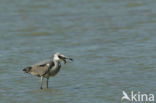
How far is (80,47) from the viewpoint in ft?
51.9

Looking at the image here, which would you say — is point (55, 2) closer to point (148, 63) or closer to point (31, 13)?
point (31, 13)

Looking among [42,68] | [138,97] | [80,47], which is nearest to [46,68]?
[42,68]

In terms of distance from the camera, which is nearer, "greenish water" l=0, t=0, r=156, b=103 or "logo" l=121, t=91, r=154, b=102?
"logo" l=121, t=91, r=154, b=102

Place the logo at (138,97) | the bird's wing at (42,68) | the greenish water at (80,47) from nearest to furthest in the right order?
the logo at (138,97) < the greenish water at (80,47) < the bird's wing at (42,68)

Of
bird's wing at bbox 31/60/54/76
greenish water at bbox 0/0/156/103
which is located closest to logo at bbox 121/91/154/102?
greenish water at bbox 0/0/156/103

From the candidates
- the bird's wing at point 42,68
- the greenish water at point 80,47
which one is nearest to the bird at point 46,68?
the bird's wing at point 42,68

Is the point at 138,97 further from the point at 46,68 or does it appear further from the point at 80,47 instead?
the point at 80,47

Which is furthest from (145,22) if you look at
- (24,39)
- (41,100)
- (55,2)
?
(41,100)

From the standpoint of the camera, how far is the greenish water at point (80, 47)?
37.9ft

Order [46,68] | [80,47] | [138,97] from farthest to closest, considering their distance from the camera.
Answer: [80,47] → [46,68] → [138,97]

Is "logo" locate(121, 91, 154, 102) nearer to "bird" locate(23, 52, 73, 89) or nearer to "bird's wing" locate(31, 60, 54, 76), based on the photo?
"bird" locate(23, 52, 73, 89)

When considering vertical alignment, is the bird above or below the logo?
above

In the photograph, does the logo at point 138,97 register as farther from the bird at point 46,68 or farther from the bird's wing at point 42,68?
the bird's wing at point 42,68

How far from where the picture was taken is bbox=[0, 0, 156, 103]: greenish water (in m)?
11.6
